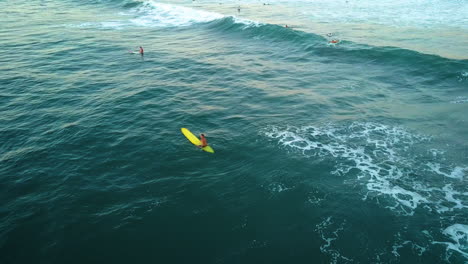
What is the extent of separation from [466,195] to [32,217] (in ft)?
75.2

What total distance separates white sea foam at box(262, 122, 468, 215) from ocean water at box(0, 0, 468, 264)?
109 millimetres

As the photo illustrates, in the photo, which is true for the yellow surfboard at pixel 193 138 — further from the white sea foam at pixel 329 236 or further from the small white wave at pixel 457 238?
the small white wave at pixel 457 238

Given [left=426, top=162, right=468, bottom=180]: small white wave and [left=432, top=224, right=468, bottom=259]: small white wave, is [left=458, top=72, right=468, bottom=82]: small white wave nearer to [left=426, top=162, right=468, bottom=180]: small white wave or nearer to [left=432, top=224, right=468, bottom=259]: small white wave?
[left=426, top=162, right=468, bottom=180]: small white wave

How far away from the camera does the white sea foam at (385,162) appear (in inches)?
627

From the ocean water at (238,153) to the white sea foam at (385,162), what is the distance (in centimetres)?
11

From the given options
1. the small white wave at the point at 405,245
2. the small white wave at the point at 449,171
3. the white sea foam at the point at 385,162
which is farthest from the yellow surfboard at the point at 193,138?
the small white wave at the point at 449,171

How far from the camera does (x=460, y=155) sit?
1892 centimetres

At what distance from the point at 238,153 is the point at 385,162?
951cm

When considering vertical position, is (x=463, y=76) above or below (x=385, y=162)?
above

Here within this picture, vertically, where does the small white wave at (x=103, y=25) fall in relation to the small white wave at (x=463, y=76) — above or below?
above

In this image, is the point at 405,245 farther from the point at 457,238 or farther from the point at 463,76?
the point at 463,76

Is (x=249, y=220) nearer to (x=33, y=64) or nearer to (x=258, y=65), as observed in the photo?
(x=258, y=65)

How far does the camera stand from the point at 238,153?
19688 mm

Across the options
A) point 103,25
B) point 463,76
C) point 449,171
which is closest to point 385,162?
point 449,171
